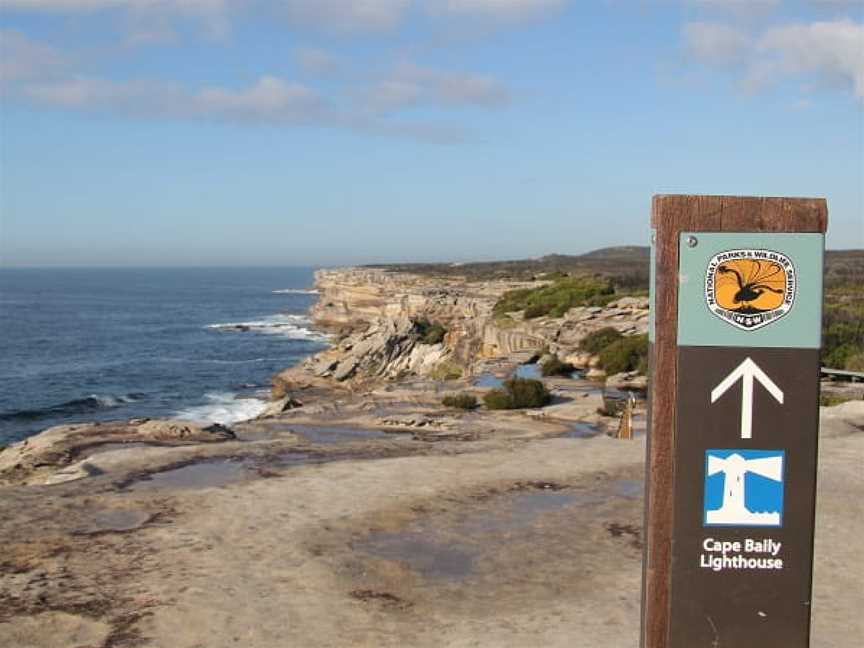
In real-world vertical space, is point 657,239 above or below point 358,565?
above

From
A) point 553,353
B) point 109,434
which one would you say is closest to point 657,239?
point 109,434

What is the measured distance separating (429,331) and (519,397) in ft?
84.4

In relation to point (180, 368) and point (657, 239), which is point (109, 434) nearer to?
point (657, 239)

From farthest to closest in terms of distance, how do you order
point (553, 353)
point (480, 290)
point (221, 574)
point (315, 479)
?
1. point (480, 290)
2. point (553, 353)
3. point (315, 479)
4. point (221, 574)

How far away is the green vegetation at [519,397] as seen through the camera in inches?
806

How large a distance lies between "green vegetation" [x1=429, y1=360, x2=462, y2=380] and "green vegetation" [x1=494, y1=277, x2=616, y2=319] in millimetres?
4275

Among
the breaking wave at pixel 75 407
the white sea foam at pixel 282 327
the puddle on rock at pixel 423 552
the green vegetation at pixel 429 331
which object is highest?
the puddle on rock at pixel 423 552

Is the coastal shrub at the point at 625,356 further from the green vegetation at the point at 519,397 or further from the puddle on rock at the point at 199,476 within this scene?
the puddle on rock at the point at 199,476

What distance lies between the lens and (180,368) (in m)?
52.8

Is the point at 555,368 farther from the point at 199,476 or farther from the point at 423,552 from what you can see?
the point at 423,552

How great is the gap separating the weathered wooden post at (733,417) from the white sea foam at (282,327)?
6790 cm

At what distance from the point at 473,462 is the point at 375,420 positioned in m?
6.22

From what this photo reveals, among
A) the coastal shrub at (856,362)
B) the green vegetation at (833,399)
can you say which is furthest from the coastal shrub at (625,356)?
the green vegetation at (833,399)

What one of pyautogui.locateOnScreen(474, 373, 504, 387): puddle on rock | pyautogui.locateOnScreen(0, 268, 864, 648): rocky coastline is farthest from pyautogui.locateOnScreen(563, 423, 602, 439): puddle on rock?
pyautogui.locateOnScreen(474, 373, 504, 387): puddle on rock
